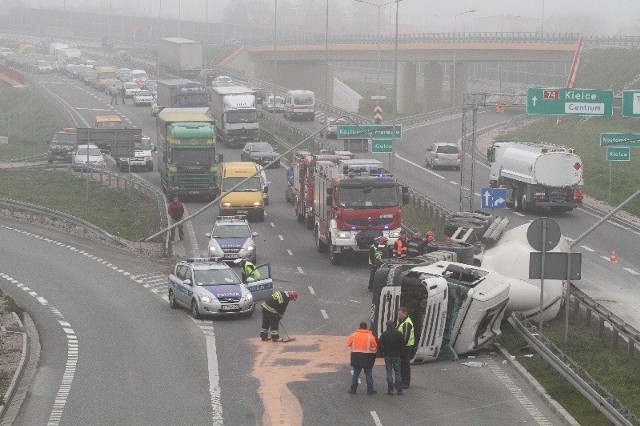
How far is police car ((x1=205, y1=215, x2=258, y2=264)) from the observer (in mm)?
44812

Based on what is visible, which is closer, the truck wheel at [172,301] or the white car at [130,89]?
the truck wheel at [172,301]

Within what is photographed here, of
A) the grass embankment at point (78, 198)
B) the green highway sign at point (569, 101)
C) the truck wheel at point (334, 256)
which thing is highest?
the green highway sign at point (569, 101)

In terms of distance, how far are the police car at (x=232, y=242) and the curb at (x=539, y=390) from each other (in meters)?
16.1

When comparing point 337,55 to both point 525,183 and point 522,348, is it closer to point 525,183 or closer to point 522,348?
point 525,183

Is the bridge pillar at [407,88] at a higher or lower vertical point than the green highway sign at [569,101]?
lower

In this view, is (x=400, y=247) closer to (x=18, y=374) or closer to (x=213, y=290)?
(x=213, y=290)

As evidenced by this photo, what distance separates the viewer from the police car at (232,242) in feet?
147

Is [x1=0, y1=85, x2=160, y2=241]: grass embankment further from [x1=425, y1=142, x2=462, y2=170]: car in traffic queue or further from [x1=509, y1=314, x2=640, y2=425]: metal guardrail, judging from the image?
[x1=509, y1=314, x2=640, y2=425]: metal guardrail

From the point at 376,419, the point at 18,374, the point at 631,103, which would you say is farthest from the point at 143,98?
the point at 376,419

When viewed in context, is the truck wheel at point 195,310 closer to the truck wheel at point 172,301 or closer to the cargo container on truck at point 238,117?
the truck wheel at point 172,301

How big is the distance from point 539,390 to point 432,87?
358 ft

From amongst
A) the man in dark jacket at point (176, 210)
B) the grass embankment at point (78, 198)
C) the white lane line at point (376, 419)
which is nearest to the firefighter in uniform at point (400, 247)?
the man in dark jacket at point (176, 210)

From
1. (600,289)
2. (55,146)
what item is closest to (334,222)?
(600,289)

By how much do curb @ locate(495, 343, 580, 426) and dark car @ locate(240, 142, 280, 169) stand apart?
149 ft
